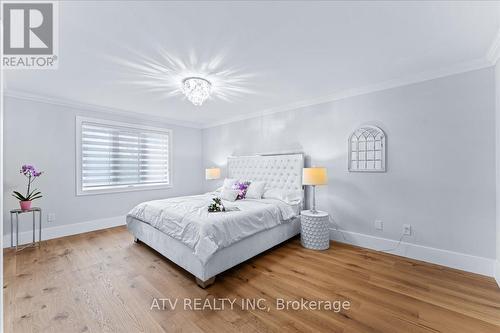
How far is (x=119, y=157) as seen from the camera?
445 centimetres

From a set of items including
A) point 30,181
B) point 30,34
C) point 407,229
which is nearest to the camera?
point 30,34

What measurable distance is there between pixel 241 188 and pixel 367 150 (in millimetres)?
2144

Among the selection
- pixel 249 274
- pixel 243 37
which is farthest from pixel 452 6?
pixel 249 274

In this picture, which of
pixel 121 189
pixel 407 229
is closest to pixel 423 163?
pixel 407 229

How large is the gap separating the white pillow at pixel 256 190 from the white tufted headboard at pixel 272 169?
257mm

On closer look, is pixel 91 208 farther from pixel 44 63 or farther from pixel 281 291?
pixel 281 291

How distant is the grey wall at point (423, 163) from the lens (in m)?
2.49

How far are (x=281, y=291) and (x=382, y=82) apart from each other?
300 centimetres

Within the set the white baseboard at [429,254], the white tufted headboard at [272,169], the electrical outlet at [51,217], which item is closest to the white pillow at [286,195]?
the white tufted headboard at [272,169]

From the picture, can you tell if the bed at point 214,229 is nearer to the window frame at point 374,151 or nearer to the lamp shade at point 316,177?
the lamp shade at point 316,177

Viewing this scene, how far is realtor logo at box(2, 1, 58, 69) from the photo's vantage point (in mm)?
1705

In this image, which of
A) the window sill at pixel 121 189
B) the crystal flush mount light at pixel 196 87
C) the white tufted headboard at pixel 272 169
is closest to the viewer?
the crystal flush mount light at pixel 196 87

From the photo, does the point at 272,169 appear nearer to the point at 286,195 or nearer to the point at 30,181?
the point at 286,195

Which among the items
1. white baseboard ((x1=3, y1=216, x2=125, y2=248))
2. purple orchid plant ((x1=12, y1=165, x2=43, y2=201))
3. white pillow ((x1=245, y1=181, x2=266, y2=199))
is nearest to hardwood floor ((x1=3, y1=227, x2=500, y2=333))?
white baseboard ((x1=3, y1=216, x2=125, y2=248))
